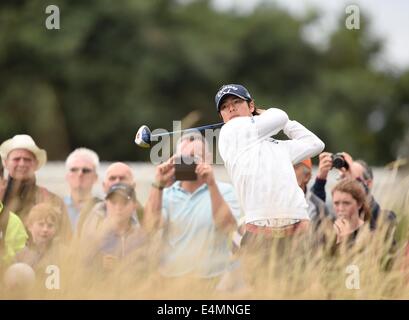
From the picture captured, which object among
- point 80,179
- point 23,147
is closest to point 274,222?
point 80,179

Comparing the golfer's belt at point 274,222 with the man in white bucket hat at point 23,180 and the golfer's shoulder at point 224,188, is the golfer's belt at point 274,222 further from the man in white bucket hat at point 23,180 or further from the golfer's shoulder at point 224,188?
the man in white bucket hat at point 23,180

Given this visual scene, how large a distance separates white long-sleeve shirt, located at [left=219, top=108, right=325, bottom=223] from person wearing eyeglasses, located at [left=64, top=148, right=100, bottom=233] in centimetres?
154

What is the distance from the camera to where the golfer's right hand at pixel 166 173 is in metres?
7.36

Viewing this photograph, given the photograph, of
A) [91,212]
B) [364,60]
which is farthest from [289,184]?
[364,60]

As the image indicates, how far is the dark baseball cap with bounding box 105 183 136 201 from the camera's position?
755 centimetres

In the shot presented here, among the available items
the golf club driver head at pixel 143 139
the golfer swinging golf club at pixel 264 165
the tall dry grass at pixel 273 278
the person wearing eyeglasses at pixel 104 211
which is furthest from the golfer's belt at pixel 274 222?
the person wearing eyeglasses at pixel 104 211

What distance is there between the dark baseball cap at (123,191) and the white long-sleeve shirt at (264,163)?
3.75ft

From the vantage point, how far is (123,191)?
7566 mm

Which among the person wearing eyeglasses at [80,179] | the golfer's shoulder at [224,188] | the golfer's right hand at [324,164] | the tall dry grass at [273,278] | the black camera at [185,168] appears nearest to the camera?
the tall dry grass at [273,278]

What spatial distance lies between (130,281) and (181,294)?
0.34 metres

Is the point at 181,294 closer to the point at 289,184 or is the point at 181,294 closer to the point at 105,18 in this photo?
the point at 289,184

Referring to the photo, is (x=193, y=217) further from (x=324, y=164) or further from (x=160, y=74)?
(x=160, y=74)

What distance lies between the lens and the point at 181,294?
7141 mm

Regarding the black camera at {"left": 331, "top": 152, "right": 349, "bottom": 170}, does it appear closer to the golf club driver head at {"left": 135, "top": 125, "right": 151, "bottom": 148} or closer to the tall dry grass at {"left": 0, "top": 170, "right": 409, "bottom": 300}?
the tall dry grass at {"left": 0, "top": 170, "right": 409, "bottom": 300}
